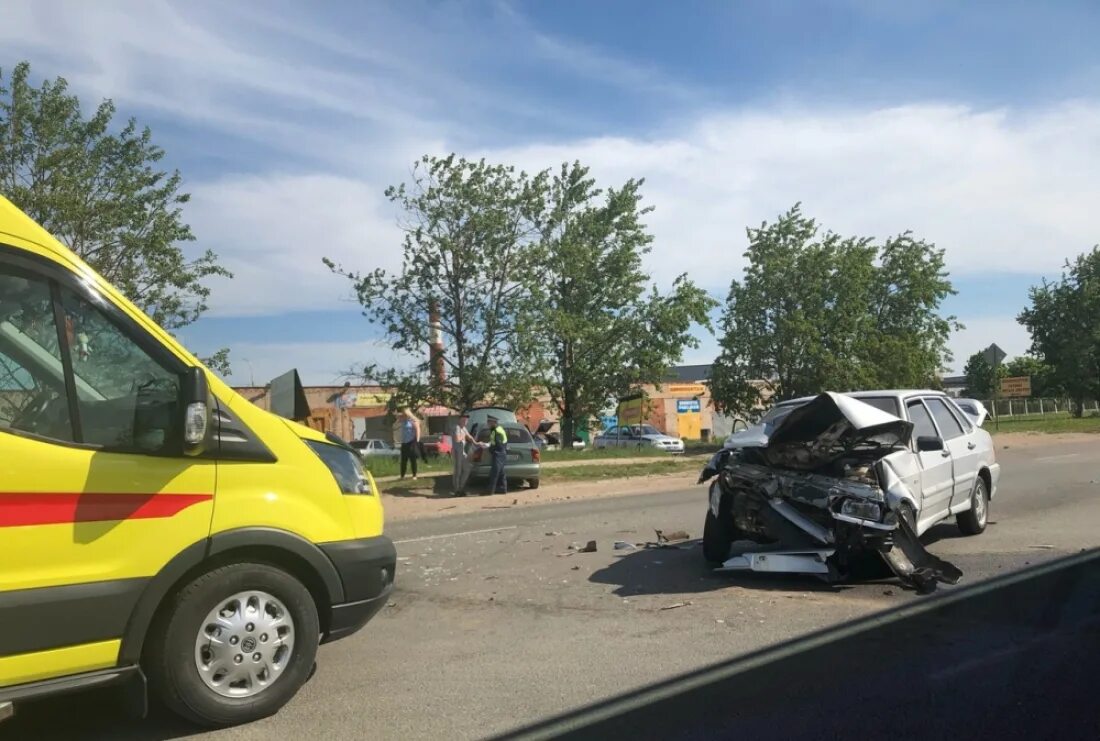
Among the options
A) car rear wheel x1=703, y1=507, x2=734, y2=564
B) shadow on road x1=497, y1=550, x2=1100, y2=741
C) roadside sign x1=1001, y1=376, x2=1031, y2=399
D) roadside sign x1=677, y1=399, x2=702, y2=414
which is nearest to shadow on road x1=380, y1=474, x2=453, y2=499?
car rear wheel x1=703, y1=507, x2=734, y2=564

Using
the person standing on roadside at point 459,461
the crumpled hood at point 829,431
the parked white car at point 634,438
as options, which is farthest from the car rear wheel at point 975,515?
the parked white car at point 634,438

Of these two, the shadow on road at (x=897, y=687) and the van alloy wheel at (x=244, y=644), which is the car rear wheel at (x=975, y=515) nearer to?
the shadow on road at (x=897, y=687)

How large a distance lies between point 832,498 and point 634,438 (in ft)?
96.3

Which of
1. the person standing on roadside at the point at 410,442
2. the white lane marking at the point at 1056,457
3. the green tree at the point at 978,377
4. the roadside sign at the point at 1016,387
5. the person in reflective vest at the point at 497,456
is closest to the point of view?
the person in reflective vest at the point at 497,456

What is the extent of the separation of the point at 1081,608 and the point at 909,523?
1334mm

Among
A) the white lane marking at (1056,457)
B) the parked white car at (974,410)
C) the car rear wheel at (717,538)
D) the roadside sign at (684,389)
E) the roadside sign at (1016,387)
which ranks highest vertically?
the roadside sign at (684,389)

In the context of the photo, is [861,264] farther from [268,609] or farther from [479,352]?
[268,609]

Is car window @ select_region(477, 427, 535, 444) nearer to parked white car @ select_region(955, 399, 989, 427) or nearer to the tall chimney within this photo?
the tall chimney

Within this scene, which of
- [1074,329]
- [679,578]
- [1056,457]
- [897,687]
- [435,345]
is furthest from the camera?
[1074,329]

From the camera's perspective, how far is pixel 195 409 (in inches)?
159

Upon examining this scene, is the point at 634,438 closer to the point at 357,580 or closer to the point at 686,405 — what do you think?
the point at 686,405

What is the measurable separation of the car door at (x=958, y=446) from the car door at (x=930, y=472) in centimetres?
18

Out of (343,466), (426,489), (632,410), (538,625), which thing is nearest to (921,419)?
(538,625)

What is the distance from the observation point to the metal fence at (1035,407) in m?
58.8
